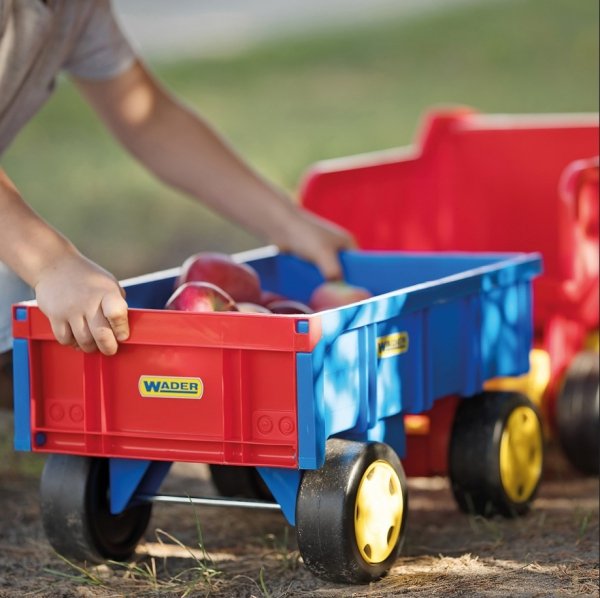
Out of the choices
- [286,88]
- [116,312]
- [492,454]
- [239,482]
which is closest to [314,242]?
[239,482]

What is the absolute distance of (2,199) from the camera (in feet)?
9.46

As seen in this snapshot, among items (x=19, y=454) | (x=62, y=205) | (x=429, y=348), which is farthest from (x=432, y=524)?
(x=62, y=205)

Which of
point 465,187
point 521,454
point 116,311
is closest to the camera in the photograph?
point 116,311

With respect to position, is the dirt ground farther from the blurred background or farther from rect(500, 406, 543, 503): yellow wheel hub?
the blurred background

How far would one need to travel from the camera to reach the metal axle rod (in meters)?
2.90

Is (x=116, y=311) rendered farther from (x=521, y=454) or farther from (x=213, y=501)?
(x=521, y=454)

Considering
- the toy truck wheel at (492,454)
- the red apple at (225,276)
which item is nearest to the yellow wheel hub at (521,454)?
the toy truck wheel at (492,454)

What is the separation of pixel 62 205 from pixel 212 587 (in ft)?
20.0

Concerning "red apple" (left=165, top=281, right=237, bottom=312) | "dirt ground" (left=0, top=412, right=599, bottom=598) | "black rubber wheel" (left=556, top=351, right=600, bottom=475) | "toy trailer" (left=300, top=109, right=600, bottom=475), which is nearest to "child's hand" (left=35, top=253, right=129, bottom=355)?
"red apple" (left=165, top=281, right=237, bottom=312)

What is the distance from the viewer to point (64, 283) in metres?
2.73

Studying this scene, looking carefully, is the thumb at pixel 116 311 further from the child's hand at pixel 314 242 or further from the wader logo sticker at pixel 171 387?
the child's hand at pixel 314 242

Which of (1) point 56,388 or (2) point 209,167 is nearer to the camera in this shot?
(1) point 56,388

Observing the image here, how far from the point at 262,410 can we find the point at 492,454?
774 millimetres

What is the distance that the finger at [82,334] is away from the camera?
8.93 ft
